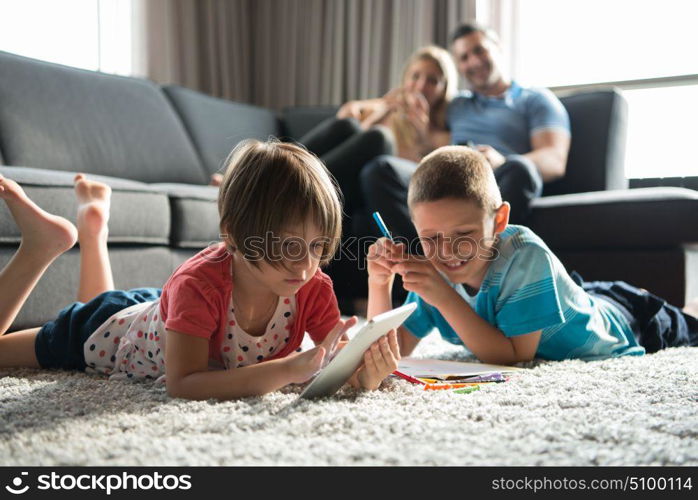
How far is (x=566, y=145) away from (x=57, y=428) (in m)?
2.06

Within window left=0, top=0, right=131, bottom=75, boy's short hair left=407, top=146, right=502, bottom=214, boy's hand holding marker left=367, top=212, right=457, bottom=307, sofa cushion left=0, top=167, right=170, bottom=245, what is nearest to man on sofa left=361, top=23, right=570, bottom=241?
sofa cushion left=0, top=167, right=170, bottom=245

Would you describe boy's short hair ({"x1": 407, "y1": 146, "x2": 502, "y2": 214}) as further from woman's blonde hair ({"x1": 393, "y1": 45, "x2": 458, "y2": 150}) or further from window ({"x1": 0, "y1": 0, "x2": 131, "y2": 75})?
window ({"x1": 0, "y1": 0, "x2": 131, "y2": 75})

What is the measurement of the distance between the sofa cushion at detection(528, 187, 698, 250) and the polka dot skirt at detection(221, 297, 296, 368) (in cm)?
117

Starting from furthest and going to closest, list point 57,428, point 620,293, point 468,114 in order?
point 468,114, point 620,293, point 57,428

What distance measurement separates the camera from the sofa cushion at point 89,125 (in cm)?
210

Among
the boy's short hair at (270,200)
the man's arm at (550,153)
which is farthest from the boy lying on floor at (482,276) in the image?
the man's arm at (550,153)

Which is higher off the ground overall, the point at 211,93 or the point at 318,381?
the point at 211,93

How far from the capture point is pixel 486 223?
1232 mm

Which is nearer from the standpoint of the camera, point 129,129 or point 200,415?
point 200,415

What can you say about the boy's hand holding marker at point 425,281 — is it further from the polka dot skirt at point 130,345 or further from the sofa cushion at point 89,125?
the sofa cushion at point 89,125

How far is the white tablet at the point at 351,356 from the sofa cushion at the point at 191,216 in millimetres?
1077

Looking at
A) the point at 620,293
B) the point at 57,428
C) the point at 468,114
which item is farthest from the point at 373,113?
the point at 57,428

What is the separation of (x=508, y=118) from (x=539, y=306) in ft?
4.99
